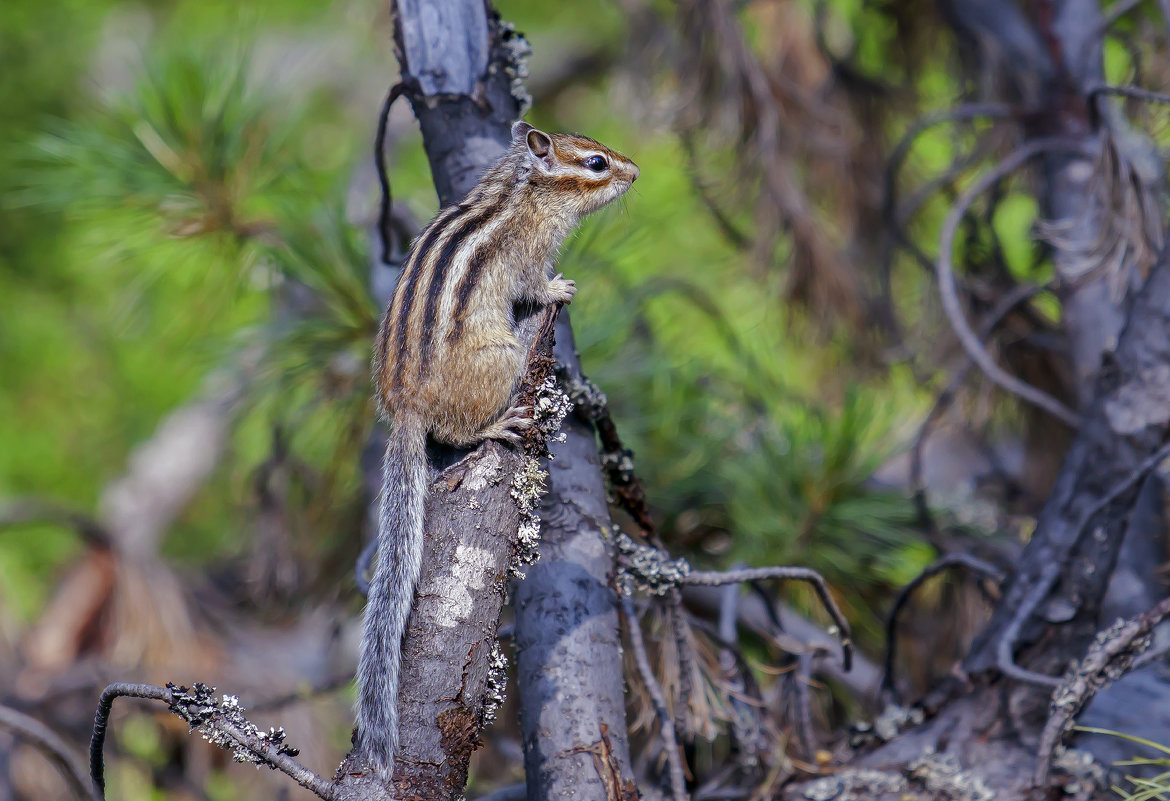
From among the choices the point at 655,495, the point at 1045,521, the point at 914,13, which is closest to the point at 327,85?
the point at 914,13

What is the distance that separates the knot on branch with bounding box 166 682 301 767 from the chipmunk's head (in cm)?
114

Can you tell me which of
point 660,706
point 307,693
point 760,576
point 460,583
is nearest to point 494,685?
point 460,583

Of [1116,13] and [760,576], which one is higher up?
[1116,13]

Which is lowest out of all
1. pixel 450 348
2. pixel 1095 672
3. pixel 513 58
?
pixel 1095 672

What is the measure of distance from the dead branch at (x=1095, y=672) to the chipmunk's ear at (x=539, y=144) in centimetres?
131

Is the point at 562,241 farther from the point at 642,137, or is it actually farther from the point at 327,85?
the point at 327,85

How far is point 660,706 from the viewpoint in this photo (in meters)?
1.58

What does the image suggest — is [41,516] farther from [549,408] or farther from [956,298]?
[956,298]

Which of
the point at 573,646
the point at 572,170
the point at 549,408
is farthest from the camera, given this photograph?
the point at 572,170

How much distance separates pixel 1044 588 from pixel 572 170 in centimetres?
121

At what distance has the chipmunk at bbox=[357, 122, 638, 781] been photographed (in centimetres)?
125

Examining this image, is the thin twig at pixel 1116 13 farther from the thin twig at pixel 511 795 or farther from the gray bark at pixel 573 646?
the thin twig at pixel 511 795

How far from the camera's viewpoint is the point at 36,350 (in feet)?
21.9

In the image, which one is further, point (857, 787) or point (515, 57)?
point (515, 57)
